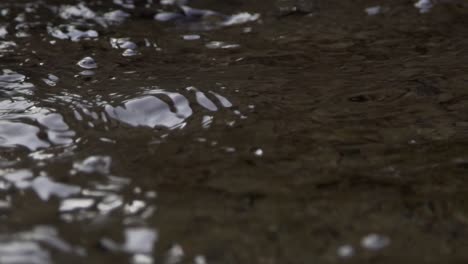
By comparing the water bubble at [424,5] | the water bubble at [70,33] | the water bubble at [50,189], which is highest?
the water bubble at [50,189]

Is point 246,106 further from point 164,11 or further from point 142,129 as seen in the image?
point 164,11

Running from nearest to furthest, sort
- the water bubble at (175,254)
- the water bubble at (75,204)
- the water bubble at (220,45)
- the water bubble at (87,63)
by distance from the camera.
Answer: the water bubble at (175,254), the water bubble at (75,204), the water bubble at (87,63), the water bubble at (220,45)

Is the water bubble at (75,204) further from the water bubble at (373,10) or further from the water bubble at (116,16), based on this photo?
the water bubble at (373,10)

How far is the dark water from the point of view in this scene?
1.11 metres

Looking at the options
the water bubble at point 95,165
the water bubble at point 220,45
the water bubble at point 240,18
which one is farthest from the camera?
the water bubble at point 240,18

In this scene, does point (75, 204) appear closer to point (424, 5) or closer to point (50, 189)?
point (50, 189)

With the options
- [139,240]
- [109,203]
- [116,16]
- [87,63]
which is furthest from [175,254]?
[116,16]

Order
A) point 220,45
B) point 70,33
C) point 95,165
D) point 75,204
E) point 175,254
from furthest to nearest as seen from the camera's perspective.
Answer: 1. point 70,33
2. point 220,45
3. point 95,165
4. point 75,204
5. point 175,254

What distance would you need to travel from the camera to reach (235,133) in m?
1.48

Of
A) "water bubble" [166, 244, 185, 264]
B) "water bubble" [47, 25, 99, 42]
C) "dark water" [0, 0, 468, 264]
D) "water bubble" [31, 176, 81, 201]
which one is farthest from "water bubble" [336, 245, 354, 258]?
"water bubble" [47, 25, 99, 42]

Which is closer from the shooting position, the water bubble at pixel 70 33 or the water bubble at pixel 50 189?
the water bubble at pixel 50 189

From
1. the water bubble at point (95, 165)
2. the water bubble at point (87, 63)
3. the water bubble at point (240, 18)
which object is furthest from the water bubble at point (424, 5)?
the water bubble at point (95, 165)

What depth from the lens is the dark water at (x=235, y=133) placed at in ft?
3.64

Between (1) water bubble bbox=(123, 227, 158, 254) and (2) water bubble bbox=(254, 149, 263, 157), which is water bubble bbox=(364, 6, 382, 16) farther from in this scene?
(1) water bubble bbox=(123, 227, 158, 254)
